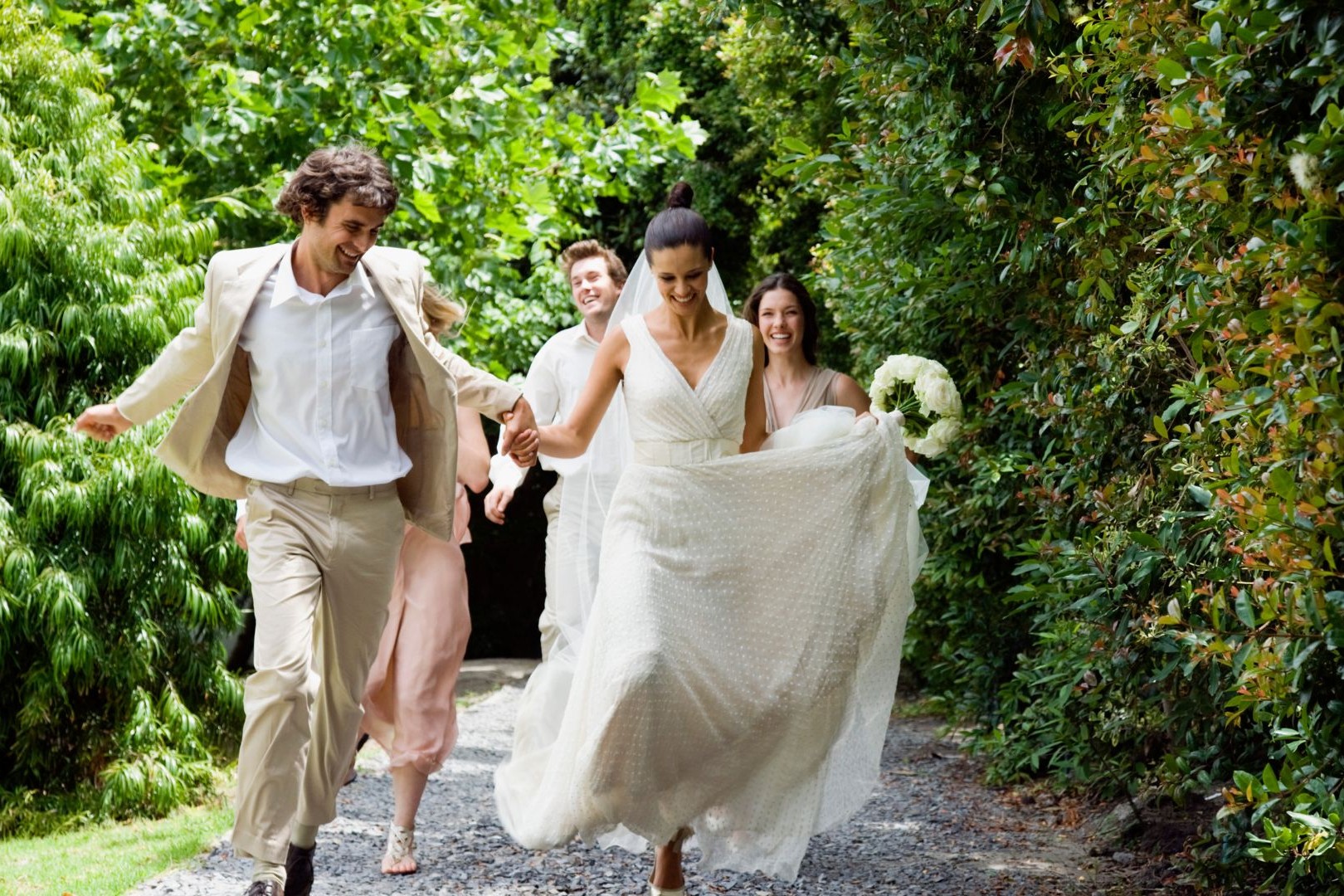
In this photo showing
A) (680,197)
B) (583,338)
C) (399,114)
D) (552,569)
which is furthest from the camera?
(399,114)

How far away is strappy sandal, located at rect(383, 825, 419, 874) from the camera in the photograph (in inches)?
240

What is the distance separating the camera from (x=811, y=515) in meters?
5.46

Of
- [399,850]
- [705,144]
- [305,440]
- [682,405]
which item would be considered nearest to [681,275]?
[682,405]

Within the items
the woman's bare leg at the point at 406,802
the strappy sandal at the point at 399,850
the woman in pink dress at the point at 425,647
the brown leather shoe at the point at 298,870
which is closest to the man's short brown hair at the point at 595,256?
the woman in pink dress at the point at 425,647

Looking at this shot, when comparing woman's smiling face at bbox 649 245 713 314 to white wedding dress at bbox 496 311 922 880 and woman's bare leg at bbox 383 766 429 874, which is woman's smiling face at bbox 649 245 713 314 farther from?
woman's bare leg at bbox 383 766 429 874

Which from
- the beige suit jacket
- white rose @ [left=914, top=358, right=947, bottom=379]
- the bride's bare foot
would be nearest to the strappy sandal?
the bride's bare foot

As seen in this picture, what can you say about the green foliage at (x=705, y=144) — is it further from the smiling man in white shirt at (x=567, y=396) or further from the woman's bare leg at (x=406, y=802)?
the woman's bare leg at (x=406, y=802)

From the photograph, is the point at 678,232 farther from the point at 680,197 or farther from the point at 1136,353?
the point at 1136,353

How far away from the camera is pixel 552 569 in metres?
7.07

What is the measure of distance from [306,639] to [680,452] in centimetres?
152

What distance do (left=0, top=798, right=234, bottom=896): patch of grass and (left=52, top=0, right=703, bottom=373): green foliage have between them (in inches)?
151

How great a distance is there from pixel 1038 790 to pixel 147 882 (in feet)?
15.0

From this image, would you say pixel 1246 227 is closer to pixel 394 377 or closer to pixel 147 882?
pixel 394 377

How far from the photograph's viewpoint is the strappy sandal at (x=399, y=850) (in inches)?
240
